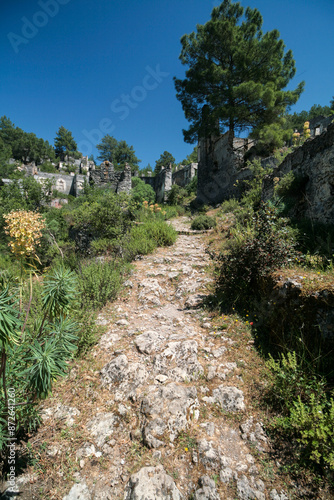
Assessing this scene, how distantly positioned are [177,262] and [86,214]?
4.33 meters

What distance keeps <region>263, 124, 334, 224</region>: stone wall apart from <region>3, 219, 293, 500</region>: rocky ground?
3205 millimetres

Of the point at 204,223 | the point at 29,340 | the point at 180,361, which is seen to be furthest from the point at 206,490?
the point at 204,223

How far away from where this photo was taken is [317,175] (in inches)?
188

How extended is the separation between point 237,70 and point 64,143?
188ft

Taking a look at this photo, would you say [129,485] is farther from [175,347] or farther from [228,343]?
[228,343]

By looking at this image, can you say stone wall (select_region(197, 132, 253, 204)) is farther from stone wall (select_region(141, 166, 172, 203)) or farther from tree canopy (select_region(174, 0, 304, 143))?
stone wall (select_region(141, 166, 172, 203))

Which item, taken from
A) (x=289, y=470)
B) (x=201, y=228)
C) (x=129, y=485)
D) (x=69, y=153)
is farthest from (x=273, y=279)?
(x=69, y=153)

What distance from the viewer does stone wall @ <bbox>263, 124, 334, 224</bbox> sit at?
14.1ft

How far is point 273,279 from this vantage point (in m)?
3.03

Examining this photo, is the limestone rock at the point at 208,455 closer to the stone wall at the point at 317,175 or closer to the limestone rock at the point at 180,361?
the limestone rock at the point at 180,361

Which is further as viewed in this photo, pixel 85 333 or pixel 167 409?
pixel 85 333

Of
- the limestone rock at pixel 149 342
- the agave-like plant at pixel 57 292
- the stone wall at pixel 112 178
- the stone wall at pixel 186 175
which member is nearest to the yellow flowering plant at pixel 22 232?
the agave-like plant at pixel 57 292

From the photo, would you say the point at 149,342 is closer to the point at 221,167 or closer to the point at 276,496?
the point at 276,496

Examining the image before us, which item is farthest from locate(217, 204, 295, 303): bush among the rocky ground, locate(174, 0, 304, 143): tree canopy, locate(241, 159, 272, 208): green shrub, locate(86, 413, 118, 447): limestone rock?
locate(174, 0, 304, 143): tree canopy
